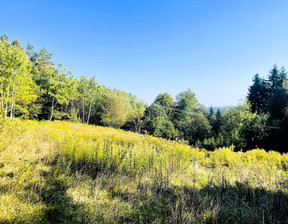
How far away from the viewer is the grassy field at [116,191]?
6.47ft

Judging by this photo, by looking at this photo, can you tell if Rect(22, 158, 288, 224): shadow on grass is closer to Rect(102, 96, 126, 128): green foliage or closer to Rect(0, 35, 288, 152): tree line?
Rect(0, 35, 288, 152): tree line

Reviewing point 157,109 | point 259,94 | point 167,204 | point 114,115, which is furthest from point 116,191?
point 259,94

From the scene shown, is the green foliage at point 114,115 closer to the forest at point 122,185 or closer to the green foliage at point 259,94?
the forest at point 122,185

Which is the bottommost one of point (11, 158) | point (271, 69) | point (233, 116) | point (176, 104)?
point (11, 158)

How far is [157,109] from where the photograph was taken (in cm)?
2486

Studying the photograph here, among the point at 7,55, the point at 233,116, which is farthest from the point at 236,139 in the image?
the point at 7,55

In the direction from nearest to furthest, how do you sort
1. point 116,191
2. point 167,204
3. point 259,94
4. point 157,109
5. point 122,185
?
point 167,204, point 116,191, point 122,185, point 157,109, point 259,94

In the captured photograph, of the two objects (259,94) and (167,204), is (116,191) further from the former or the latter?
(259,94)

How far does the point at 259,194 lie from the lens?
113 inches

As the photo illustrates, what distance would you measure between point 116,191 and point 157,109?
73.7 ft

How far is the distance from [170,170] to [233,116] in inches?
839

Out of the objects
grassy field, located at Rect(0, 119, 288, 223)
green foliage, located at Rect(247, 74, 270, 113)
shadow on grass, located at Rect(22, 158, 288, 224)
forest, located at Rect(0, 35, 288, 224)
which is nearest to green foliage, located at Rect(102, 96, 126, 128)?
forest, located at Rect(0, 35, 288, 224)

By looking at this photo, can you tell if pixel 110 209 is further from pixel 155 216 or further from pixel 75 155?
pixel 75 155

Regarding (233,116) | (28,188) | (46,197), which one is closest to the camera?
(46,197)
